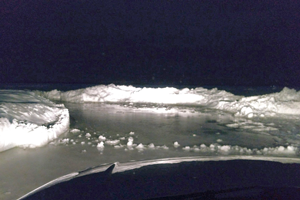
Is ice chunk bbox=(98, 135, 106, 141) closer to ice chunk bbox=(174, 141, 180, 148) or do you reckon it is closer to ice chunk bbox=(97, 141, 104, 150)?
ice chunk bbox=(97, 141, 104, 150)

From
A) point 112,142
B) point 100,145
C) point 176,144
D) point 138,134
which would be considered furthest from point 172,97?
point 100,145

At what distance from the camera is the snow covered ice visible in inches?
221

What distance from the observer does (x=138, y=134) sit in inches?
309

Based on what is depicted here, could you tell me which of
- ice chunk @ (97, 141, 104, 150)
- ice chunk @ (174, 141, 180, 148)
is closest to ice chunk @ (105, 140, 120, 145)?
ice chunk @ (97, 141, 104, 150)

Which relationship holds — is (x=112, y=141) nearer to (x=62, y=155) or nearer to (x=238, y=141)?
(x=62, y=155)

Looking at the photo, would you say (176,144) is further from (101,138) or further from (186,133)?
(101,138)

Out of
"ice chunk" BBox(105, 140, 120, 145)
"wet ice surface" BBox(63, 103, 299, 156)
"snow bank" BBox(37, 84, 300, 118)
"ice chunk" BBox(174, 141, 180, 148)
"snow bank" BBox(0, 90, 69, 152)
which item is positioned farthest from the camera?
"snow bank" BBox(37, 84, 300, 118)

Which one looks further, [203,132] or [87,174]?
[203,132]

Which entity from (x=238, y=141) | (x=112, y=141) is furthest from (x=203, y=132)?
(x=112, y=141)

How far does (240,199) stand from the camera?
2652 mm

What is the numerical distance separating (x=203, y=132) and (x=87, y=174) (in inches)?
208

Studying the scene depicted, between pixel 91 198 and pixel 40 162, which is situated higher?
pixel 91 198

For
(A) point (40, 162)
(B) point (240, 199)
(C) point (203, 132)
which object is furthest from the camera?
(C) point (203, 132)

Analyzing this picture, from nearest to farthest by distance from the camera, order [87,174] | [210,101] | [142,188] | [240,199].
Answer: [240,199], [142,188], [87,174], [210,101]
